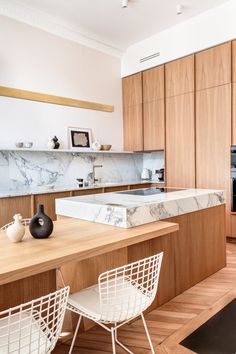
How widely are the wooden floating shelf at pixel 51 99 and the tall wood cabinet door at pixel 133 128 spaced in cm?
38

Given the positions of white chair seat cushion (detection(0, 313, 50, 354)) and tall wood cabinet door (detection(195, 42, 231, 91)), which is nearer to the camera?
white chair seat cushion (detection(0, 313, 50, 354))

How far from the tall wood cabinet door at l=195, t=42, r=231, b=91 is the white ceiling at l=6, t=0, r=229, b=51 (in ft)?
2.27

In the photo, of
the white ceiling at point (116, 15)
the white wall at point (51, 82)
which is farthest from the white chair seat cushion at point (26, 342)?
the white ceiling at point (116, 15)

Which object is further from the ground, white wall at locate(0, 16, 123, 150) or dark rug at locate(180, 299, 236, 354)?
white wall at locate(0, 16, 123, 150)

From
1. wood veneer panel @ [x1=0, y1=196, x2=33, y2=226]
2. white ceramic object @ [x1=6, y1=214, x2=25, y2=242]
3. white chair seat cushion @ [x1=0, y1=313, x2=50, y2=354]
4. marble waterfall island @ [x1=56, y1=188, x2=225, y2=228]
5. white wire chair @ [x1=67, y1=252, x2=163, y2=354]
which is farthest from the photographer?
wood veneer panel @ [x1=0, y1=196, x2=33, y2=226]

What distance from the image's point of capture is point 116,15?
185 inches

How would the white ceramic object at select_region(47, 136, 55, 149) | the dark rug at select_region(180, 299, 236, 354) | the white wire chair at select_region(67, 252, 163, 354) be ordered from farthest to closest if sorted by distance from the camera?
the white ceramic object at select_region(47, 136, 55, 149), the dark rug at select_region(180, 299, 236, 354), the white wire chair at select_region(67, 252, 163, 354)

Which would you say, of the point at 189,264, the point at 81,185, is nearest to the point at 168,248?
the point at 189,264

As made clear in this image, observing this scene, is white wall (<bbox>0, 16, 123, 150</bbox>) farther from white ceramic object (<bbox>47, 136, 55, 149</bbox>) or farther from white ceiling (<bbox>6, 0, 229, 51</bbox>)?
white ceiling (<bbox>6, 0, 229, 51</bbox>)

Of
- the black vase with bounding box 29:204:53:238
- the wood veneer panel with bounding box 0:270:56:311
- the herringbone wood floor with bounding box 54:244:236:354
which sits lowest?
the herringbone wood floor with bounding box 54:244:236:354

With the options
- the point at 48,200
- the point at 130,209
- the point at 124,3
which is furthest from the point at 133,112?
the point at 130,209

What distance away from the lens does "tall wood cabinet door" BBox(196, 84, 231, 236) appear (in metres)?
4.45

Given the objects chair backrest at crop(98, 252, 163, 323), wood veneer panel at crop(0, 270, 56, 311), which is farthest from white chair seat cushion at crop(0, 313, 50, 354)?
wood veneer panel at crop(0, 270, 56, 311)

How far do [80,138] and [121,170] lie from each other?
121 cm
